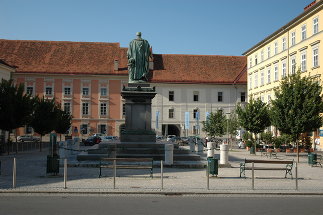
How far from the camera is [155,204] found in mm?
10078

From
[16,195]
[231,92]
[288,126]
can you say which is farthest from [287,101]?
[231,92]

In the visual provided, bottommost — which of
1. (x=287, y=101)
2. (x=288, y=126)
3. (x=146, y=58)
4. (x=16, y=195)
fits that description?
(x=16, y=195)

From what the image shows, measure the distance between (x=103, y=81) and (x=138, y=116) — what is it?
4070cm

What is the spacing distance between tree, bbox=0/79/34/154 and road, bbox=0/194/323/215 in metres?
20.6

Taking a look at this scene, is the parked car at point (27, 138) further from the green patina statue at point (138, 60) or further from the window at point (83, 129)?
the green patina statue at point (138, 60)

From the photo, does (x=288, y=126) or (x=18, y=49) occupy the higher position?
(x=18, y=49)

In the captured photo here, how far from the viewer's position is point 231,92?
64.8 m

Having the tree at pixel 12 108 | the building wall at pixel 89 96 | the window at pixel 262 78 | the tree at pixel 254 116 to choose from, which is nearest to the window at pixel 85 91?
the building wall at pixel 89 96

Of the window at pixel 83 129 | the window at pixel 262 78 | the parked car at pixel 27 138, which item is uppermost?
the window at pixel 262 78

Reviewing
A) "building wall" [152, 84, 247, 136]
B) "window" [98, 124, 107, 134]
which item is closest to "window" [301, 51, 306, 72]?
"building wall" [152, 84, 247, 136]

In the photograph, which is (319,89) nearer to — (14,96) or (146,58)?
(146,58)

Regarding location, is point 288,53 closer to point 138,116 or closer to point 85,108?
point 138,116

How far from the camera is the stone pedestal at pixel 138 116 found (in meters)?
22.4

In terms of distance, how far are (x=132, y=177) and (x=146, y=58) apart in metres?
10.5
